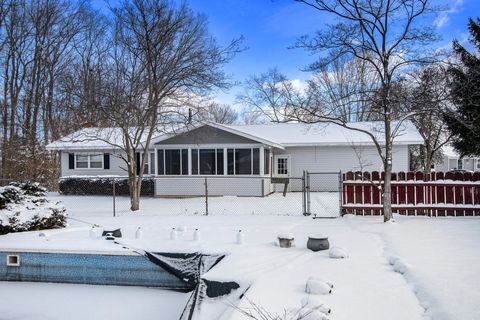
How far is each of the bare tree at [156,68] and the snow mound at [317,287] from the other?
9.28m

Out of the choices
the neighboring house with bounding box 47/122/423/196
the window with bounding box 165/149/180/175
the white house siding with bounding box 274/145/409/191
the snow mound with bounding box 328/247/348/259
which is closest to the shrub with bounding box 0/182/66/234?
the neighboring house with bounding box 47/122/423/196

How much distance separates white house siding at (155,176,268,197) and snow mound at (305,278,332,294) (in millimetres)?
12170

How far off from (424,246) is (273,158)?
13208mm

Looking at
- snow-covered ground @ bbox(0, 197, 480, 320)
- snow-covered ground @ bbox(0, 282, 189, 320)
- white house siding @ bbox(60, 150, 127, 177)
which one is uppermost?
white house siding @ bbox(60, 150, 127, 177)

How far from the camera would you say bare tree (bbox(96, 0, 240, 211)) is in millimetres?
12602

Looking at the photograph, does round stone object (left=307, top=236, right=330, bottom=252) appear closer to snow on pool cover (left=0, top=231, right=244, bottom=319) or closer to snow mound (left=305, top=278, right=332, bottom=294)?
snow on pool cover (left=0, top=231, right=244, bottom=319)

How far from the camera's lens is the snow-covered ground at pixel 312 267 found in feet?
13.3

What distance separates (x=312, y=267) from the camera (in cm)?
551

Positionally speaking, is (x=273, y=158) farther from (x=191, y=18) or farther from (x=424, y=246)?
(x=424, y=246)

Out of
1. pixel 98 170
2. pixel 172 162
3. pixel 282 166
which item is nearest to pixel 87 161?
pixel 98 170

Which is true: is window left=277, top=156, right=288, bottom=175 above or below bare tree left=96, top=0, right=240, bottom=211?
below

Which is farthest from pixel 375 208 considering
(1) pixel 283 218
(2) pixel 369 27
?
(2) pixel 369 27

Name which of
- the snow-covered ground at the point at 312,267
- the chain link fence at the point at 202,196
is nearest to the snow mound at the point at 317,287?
the snow-covered ground at the point at 312,267

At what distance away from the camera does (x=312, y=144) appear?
18.9m
